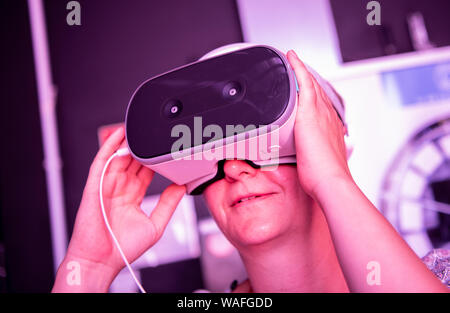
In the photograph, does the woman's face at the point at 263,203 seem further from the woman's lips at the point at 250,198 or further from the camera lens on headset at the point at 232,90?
the camera lens on headset at the point at 232,90

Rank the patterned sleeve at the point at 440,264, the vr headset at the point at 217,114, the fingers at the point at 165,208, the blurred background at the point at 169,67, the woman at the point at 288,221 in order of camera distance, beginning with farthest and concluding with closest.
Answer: the blurred background at the point at 169,67 < the fingers at the point at 165,208 < the patterned sleeve at the point at 440,264 < the vr headset at the point at 217,114 < the woman at the point at 288,221

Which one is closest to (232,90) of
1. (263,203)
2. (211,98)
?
(211,98)

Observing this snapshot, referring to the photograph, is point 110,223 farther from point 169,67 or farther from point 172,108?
point 169,67

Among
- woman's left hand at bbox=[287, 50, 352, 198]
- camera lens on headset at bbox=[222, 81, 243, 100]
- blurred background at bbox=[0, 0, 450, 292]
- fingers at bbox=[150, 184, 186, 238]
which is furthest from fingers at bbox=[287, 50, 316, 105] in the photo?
blurred background at bbox=[0, 0, 450, 292]

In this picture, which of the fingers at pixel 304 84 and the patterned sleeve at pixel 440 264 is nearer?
the fingers at pixel 304 84

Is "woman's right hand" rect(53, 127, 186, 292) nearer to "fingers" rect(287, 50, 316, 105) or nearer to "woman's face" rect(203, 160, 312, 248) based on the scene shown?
"woman's face" rect(203, 160, 312, 248)

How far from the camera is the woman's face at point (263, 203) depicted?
0.85 meters

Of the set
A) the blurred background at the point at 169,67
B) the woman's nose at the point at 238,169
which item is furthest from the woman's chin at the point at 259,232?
the blurred background at the point at 169,67

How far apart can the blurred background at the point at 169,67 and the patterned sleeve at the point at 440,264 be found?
2.45ft

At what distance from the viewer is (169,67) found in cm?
184

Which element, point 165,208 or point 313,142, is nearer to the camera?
point 313,142

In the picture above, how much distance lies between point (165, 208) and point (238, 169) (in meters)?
0.25
